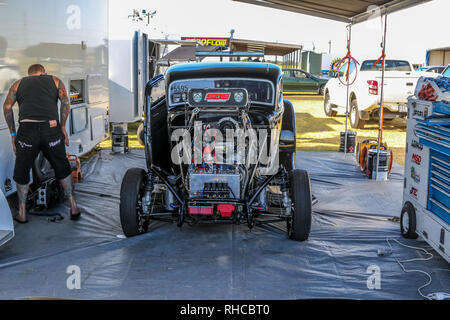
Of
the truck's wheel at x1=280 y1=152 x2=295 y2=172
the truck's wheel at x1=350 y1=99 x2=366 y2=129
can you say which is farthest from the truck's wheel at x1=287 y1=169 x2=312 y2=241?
the truck's wheel at x1=350 y1=99 x2=366 y2=129

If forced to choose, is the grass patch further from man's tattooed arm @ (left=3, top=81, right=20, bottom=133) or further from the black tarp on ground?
man's tattooed arm @ (left=3, top=81, right=20, bottom=133)

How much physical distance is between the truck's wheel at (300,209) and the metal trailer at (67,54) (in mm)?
3184

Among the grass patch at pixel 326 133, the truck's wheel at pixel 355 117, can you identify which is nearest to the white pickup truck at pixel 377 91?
the truck's wheel at pixel 355 117

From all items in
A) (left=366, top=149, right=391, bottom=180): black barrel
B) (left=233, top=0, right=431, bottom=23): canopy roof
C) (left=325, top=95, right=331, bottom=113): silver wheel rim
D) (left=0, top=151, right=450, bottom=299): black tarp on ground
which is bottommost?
(left=0, top=151, right=450, bottom=299): black tarp on ground

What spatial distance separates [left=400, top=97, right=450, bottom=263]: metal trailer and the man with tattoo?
12.7 feet

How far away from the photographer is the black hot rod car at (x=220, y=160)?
197 inches

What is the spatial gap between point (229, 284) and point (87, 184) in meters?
4.14

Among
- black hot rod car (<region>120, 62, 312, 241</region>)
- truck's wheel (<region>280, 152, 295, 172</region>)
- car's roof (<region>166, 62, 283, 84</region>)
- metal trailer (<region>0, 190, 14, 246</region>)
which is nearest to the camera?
metal trailer (<region>0, 190, 14, 246</region>)

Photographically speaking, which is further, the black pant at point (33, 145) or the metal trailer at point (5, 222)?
the black pant at point (33, 145)

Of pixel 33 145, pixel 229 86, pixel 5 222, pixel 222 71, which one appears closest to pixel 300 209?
pixel 229 86

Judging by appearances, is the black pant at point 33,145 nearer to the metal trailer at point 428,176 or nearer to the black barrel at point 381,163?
the metal trailer at point 428,176

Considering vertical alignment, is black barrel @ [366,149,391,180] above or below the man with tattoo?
→ below

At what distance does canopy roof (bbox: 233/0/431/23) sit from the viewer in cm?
778

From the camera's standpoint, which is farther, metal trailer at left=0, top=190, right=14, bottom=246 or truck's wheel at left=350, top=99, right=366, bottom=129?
truck's wheel at left=350, top=99, right=366, bottom=129
